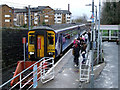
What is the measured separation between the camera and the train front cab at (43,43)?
621 inches

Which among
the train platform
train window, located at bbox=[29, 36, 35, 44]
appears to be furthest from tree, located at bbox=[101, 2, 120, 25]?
the train platform

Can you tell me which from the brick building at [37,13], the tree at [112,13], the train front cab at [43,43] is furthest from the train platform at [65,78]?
the tree at [112,13]

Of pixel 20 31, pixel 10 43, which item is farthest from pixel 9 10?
pixel 10 43

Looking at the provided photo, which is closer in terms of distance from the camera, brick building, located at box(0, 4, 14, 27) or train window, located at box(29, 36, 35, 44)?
train window, located at box(29, 36, 35, 44)

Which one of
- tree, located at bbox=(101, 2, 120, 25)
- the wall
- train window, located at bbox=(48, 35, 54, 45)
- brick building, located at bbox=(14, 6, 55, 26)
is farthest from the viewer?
brick building, located at bbox=(14, 6, 55, 26)

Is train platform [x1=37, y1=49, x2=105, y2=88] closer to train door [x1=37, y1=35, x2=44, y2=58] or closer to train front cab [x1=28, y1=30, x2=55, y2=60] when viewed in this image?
train front cab [x1=28, y1=30, x2=55, y2=60]

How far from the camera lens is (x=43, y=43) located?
52.6 ft

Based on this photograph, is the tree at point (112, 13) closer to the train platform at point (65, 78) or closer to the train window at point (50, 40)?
the train window at point (50, 40)

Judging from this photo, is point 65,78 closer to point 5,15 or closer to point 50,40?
point 50,40

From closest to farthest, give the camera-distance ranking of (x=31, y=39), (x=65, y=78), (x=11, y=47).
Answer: (x=65, y=78) < (x=31, y=39) < (x=11, y=47)

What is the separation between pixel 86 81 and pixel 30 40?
8.30 m

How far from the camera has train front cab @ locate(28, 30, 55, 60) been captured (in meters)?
15.8

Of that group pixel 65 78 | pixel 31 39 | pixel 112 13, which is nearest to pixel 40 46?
pixel 31 39

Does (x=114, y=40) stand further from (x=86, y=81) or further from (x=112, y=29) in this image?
(x=86, y=81)
